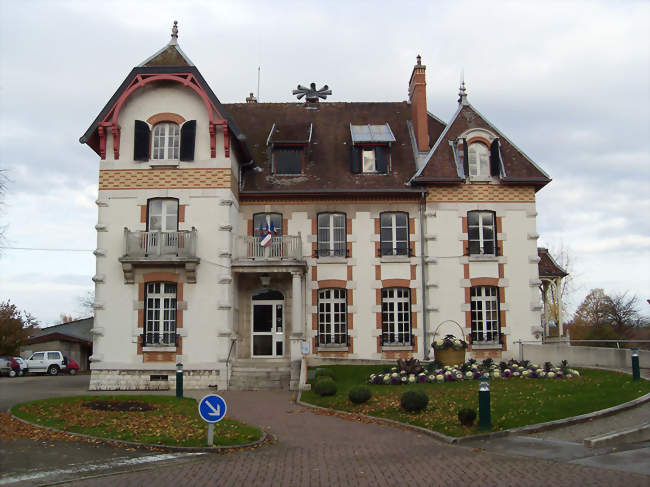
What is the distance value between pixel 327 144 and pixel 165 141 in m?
7.35

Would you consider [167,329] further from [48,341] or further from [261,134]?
[48,341]

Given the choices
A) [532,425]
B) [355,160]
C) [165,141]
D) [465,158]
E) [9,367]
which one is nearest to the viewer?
[532,425]

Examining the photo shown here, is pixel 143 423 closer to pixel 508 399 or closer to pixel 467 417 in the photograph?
pixel 467 417

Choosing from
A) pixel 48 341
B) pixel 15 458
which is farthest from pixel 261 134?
pixel 48 341

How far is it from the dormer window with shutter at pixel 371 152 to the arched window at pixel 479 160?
331 centimetres

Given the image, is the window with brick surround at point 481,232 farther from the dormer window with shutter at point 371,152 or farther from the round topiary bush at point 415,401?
the round topiary bush at point 415,401

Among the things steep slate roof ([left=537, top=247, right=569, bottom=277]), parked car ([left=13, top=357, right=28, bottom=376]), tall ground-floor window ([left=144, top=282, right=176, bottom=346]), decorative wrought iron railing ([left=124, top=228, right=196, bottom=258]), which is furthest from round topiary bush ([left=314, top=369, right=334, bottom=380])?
parked car ([left=13, top=357, right=28, bottom=376])

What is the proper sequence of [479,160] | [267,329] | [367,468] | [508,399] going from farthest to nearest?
[479,160]
[267,329]
[508,399]
[367,468]

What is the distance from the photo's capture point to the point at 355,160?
2661cm

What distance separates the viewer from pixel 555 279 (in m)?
29.4

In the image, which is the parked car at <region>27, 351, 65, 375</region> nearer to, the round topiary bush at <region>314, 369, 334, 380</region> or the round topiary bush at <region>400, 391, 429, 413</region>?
the round topiary bush at <region>314, 369, 334, 380</region>

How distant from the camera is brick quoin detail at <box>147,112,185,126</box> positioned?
78.3 feet

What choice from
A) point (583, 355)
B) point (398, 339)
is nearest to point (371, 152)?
point (398, 339)

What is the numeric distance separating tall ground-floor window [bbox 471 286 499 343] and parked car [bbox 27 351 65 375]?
78.6 feet
